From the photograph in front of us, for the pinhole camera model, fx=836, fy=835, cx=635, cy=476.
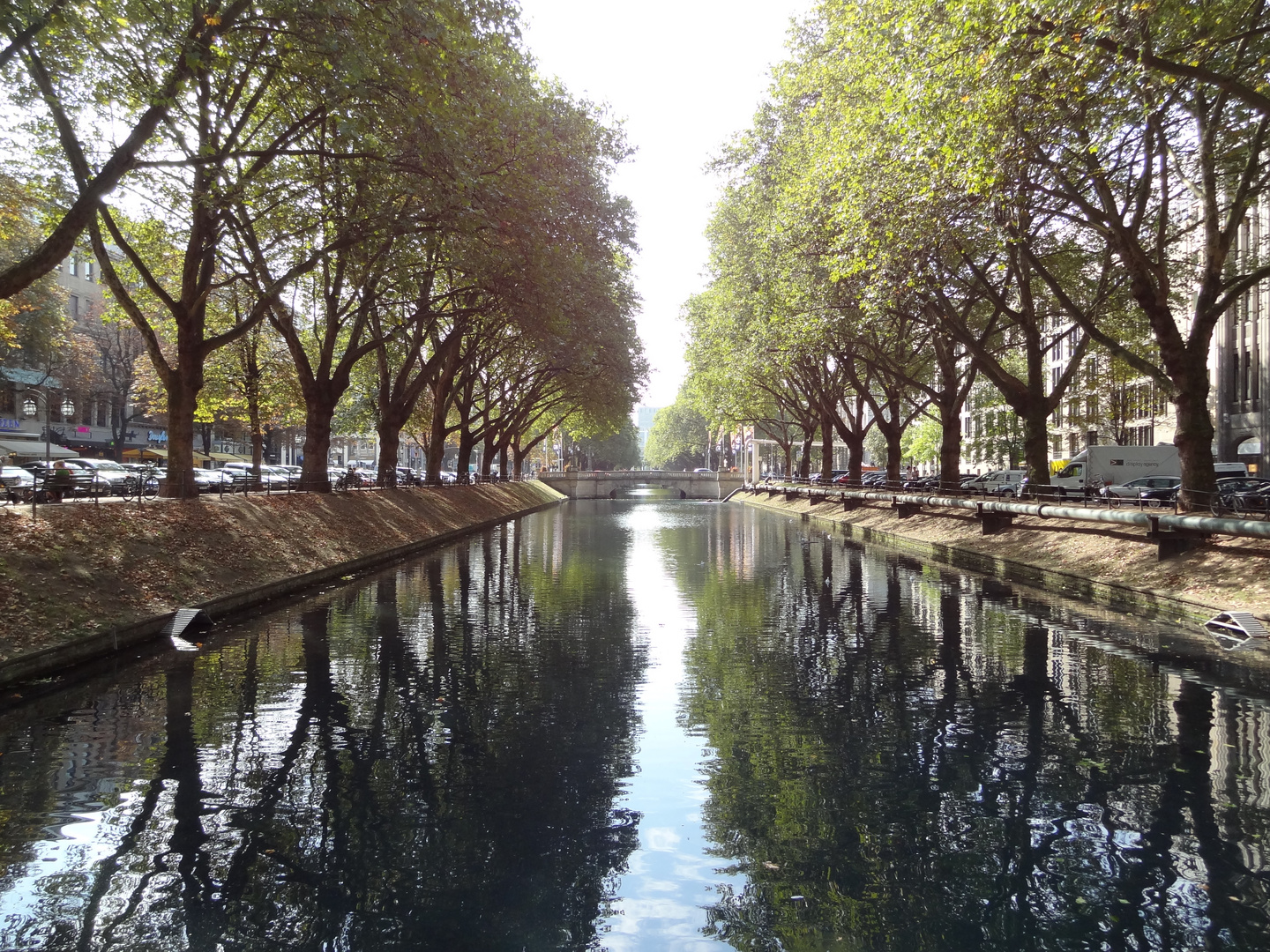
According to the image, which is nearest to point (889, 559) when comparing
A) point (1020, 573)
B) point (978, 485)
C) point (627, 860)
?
point (1020, 573)

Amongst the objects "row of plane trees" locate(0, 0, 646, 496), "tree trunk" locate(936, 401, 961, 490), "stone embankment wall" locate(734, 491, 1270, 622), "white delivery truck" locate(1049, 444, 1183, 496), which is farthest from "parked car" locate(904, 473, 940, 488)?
"row of plane trees" locate(0, 0, 646, 496)

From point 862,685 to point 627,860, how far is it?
4946 millimetres

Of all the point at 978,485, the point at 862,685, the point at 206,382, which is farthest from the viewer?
the point at 978,485

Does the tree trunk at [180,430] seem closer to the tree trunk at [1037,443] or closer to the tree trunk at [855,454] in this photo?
the tree trunk at [1037,443]

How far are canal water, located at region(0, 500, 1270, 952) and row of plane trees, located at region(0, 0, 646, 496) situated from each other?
8.17 m

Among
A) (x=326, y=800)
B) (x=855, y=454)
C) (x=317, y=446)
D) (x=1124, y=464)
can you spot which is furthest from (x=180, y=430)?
(x=1124, y=464)

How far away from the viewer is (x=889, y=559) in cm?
2450

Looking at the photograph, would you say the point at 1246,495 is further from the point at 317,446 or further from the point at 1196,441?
the point at 317,446

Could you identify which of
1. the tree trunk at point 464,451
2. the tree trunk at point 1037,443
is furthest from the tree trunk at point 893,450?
the tree trunk at point 464,451

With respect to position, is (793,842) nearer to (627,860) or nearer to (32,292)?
(627,860)

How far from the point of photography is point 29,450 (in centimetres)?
4841

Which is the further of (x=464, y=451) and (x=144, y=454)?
(x=144, y=454)

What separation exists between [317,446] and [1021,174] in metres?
20.9

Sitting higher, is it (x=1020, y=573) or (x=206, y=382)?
(x=206, y=382)
